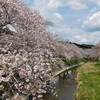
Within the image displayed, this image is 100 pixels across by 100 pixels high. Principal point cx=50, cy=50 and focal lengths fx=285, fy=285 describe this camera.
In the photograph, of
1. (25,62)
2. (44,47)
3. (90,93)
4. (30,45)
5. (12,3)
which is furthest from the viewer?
(90,93)

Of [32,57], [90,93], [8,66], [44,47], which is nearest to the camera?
[8,66]

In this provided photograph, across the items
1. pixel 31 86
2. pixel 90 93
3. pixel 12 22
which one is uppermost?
pixel 12 22

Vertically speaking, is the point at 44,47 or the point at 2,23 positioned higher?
the point at 2,23

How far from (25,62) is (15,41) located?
18.1 feet

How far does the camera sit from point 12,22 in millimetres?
20344

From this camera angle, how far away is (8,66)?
549 inches

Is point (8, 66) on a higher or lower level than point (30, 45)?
lower

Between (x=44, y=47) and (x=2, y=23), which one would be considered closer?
(x=2, y=23)

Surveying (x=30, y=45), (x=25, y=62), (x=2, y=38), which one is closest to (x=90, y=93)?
(x=30, y=45)

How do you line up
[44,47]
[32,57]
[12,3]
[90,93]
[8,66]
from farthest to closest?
[90,93] → [44,47] → [12,3] → [32,57] → [8,66]

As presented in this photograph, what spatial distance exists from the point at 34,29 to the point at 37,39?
82cm

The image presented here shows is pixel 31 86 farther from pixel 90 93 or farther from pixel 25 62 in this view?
pixel 90 93

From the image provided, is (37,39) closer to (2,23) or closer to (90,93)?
(2,23)

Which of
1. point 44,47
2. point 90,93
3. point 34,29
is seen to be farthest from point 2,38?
point 90,93
